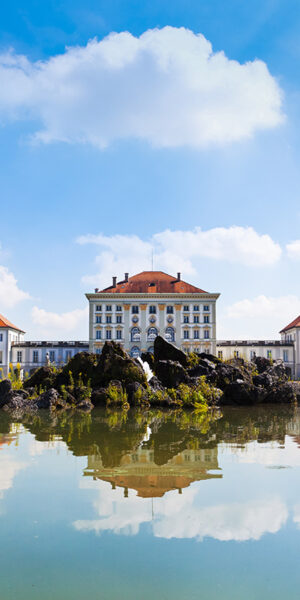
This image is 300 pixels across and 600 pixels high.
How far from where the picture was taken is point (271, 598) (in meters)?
2.99

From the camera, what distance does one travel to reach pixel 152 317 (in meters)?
68.2

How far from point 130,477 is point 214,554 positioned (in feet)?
7.31

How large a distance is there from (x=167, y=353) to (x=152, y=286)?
4616 cm

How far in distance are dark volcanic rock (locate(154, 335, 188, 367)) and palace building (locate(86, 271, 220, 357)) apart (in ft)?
145

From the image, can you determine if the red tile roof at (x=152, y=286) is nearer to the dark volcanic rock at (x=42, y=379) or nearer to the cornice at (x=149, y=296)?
the cornice at (x=149, y=296)

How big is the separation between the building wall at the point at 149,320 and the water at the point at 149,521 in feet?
196

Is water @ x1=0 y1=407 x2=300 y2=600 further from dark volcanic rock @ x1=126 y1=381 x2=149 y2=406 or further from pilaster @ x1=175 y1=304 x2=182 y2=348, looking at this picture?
pilaster @ x1=175 y1=304 x2=182 y2=348

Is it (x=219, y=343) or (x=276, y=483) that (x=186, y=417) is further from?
(x=219, y=343)

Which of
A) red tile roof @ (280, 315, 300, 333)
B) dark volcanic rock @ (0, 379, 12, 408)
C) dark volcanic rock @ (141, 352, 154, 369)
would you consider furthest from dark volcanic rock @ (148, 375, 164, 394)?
red tile roof @ (280, 315, 300, 333)

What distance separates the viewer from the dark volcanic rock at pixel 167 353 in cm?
2277

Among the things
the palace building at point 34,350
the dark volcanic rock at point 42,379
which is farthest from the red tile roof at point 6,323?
the dark volcanic rock at point 42,379

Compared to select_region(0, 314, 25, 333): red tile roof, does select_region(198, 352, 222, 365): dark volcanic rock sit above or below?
below

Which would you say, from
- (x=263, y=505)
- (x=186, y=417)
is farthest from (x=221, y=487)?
(x=186, y=417)

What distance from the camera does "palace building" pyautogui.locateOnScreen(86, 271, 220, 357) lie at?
67688mm
